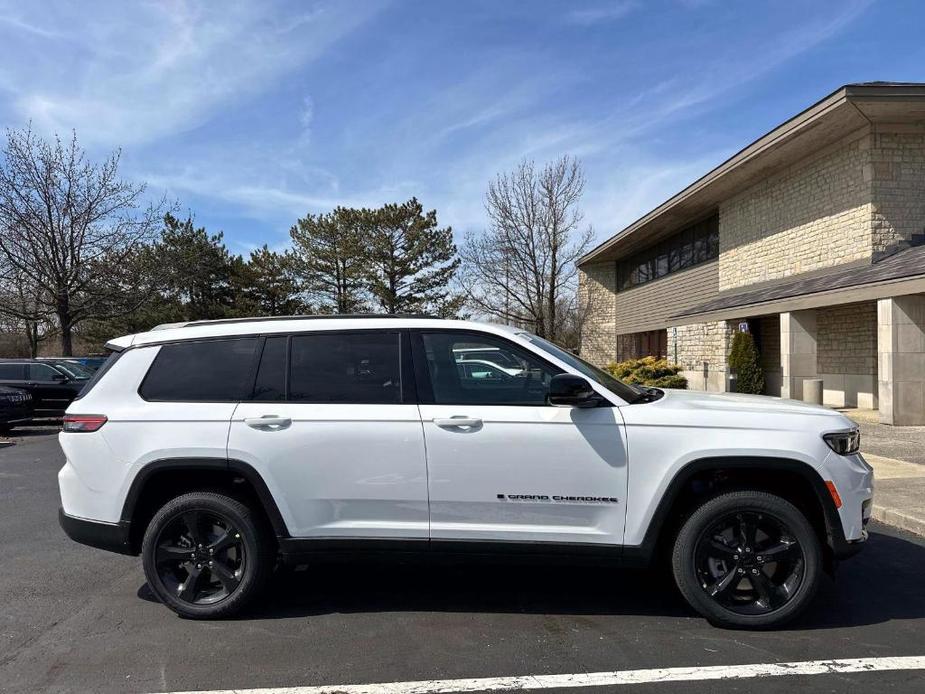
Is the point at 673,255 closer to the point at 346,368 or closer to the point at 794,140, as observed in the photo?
the point at 794,140

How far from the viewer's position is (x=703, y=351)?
22.6 m

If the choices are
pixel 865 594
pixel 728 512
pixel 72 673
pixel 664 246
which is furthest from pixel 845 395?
pixel 72 673

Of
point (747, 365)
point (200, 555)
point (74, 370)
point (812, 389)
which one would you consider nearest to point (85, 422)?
point (200, 555)

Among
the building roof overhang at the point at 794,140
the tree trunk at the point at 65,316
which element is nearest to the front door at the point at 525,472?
the building roof overhang at the point at 794,140

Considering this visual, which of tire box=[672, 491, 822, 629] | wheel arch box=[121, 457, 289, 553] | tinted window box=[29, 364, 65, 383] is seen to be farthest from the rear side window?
tinted window box=[29, 364, 65, 383]

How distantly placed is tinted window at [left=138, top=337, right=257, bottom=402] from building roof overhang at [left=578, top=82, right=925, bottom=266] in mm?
14033

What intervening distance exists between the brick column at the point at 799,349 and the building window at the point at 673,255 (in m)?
7.37

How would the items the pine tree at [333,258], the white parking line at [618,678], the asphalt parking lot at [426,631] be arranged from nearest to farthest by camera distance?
the white parking line at [618,678] → the asphalt parking lot at [426,631] → the pine tree at [333,258]

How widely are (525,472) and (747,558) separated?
1.39m

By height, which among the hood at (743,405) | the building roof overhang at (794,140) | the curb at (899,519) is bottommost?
the curb at (899,519)

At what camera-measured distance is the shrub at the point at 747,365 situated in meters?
18.9

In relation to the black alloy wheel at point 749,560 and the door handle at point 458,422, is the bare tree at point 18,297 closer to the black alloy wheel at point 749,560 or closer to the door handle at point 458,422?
the door handle at point 458,422

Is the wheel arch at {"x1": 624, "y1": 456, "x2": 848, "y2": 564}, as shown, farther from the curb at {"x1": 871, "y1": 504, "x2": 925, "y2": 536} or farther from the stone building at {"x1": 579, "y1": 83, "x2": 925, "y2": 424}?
the stone building at {"x1": 579, "y1": 83, "x2": 925, "y2": 424}

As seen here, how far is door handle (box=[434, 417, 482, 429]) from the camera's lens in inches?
155
